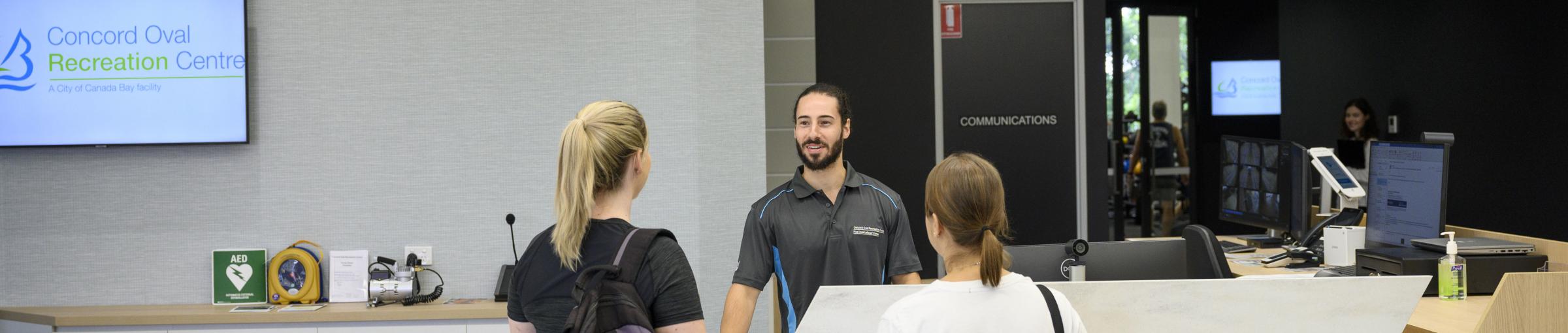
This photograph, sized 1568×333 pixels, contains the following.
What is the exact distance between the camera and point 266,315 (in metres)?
3.72

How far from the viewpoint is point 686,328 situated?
5.78 ft

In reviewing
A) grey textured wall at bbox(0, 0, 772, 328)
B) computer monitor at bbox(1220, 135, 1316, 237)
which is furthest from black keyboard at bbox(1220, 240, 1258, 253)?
grey textured wall at bbox(0, 0, 772, 328)

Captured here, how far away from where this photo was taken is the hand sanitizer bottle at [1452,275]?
2.94 m

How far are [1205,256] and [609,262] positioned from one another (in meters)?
2.16

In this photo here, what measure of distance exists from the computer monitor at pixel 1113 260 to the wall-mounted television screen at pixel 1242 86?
695 centimetres

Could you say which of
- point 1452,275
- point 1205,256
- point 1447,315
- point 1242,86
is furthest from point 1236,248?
point 1242,86

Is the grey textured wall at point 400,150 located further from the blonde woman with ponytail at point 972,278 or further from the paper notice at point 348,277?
the blonde woman with ponytail at point 972,278

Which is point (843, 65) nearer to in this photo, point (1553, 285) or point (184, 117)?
point (184, 117)

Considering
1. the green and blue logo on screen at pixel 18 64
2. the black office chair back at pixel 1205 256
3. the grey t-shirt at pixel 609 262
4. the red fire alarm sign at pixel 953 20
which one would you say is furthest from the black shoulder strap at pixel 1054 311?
the green and blue logo on screen at pixel 18 64

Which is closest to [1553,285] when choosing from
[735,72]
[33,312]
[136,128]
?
[735,72]

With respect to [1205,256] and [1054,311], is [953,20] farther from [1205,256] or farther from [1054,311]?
[1054,311]

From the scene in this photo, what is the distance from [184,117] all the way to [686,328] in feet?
9.57

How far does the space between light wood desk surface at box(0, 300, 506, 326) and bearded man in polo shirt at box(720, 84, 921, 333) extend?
1.29 meters

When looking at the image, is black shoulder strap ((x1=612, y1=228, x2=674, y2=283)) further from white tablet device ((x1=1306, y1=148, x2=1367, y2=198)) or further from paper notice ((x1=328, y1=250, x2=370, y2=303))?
white tablet device ((x1=1306, y1=148, x2=1367, y2=198))
